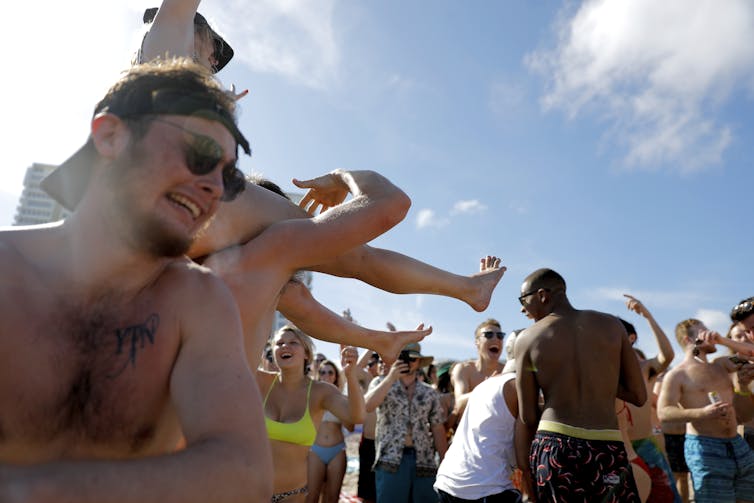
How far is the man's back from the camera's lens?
180 inches

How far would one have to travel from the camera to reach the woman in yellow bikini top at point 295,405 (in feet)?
15.3

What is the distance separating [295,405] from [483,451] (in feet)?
5.44

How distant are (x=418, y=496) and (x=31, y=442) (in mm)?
6075

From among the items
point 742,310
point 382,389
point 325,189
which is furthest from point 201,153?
point 742,310

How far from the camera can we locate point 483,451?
502cm

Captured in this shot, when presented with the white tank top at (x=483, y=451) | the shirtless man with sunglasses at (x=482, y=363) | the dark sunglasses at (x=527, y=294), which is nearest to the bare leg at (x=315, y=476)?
the shirtless man with sunglasses at (x=482, y=363)

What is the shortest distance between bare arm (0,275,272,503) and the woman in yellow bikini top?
3354 millimetres

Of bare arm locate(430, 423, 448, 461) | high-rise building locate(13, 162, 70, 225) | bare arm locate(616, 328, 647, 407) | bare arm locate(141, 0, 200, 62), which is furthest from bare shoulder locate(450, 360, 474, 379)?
high-rise building locate(13, 162, 70, 225)

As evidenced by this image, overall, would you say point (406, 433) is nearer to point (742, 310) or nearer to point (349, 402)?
point (349, 402)

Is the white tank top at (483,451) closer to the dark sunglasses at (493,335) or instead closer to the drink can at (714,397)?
the dark sunglasses at (493,335)

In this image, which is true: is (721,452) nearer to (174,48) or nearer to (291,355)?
(291,355)

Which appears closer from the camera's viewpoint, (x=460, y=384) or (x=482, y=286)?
(x=482, y=286)

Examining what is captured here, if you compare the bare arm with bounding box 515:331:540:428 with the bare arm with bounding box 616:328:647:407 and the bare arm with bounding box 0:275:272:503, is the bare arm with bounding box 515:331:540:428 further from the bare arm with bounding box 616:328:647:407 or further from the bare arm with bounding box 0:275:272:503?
the bare arm with bounding box 0:275:272:503

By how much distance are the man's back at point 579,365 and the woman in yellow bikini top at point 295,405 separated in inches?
74.6
